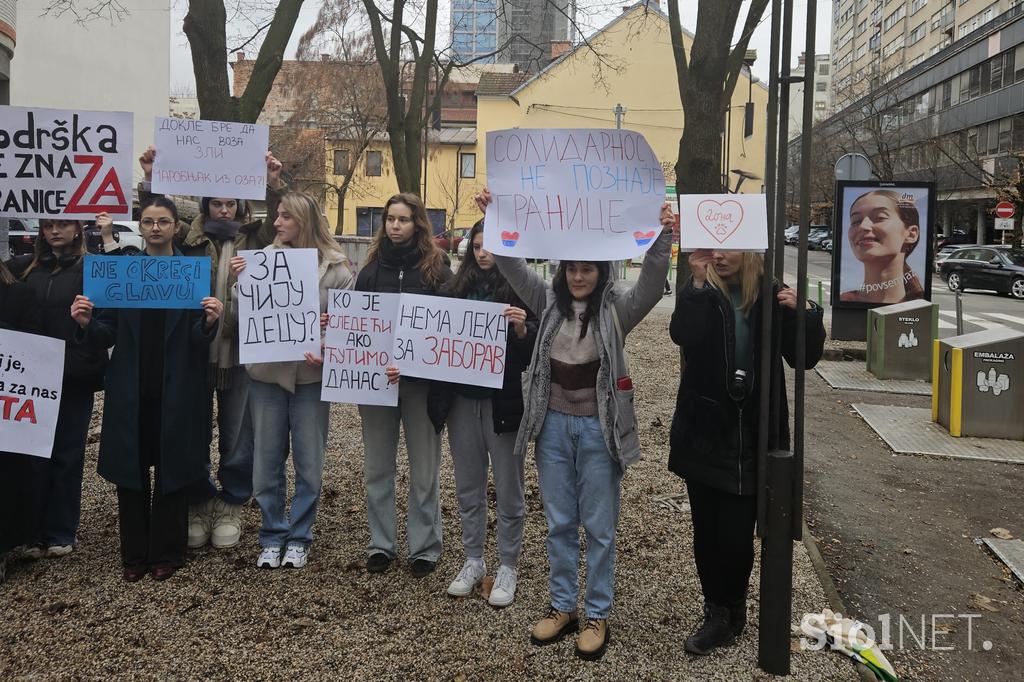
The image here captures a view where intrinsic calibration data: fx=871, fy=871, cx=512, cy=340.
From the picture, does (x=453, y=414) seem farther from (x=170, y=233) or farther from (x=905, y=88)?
(x=905, y=88)

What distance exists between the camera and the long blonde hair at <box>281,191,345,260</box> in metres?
4.66

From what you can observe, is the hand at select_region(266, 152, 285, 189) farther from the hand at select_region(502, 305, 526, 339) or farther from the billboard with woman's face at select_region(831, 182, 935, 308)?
the billboard with woman's face at select_region(831, 182, 935, 308)

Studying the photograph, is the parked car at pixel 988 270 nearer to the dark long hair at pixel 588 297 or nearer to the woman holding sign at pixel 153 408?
the dark long hair at pixel 588 297

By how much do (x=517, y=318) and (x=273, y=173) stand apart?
192 cm

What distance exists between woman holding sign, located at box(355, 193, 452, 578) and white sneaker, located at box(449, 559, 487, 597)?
0.95ft

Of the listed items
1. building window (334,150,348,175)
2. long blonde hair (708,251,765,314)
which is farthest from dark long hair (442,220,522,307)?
building window (334,150,348,175)

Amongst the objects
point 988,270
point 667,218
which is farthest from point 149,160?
point 988,270

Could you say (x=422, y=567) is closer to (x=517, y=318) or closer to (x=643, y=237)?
(x=517, y=318)

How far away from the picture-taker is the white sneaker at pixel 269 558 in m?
4.76

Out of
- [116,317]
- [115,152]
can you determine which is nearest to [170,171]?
[115,152]

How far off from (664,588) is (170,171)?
353 centimetres

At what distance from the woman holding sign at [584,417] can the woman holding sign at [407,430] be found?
0.69m

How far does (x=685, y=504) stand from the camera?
5980 millimetres

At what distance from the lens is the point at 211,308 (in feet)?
14.7
